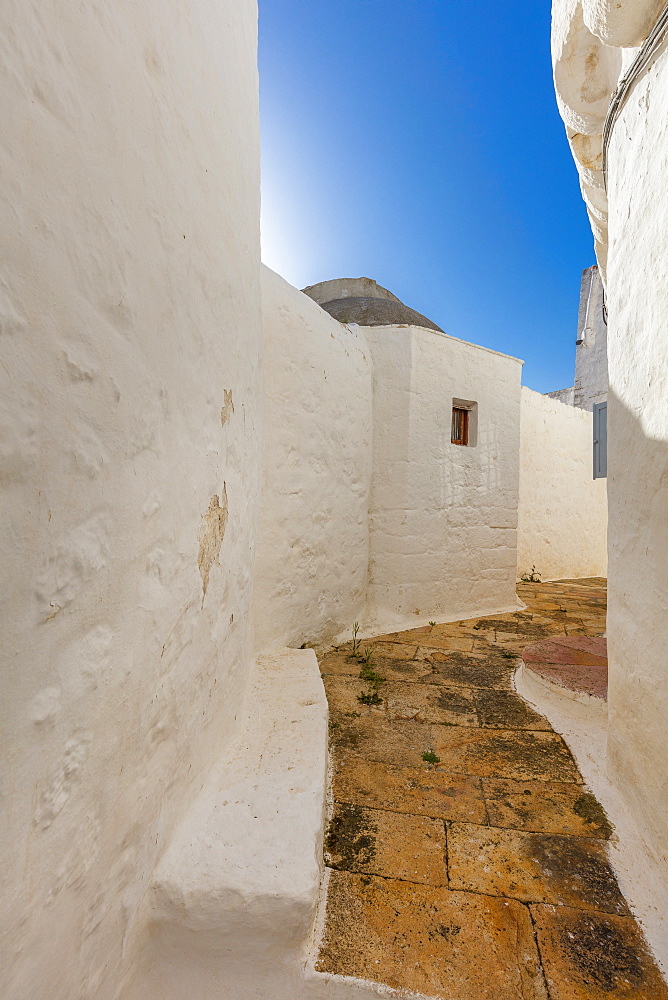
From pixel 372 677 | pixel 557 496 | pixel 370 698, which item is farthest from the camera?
pixel 557 496

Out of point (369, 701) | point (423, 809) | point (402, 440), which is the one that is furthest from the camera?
point (402, 440)

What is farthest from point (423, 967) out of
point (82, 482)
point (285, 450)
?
point (285, 450)

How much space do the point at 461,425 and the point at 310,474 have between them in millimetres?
2559

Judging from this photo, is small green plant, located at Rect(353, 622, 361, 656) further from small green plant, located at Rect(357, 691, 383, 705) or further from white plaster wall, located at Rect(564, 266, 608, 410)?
white plaster wall, located at Rect(564, 266, 608, 410)

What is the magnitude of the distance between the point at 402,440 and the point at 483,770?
3.25m

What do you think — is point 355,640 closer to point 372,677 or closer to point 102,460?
point 372,677

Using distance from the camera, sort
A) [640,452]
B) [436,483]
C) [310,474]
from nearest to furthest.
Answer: [640,452] < [310,474] < [436,483]

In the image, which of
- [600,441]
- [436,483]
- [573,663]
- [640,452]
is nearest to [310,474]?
[436,483]

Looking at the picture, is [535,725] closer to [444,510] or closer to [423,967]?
[423,967]

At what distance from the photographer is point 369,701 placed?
3182 mm

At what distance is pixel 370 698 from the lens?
3.21m

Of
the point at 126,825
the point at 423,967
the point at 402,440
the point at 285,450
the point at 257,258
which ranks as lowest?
the point at 423,967

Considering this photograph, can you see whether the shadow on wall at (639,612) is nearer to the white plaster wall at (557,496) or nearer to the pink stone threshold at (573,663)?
the pink stone threshold at (573,663)

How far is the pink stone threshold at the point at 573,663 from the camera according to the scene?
3016mm
